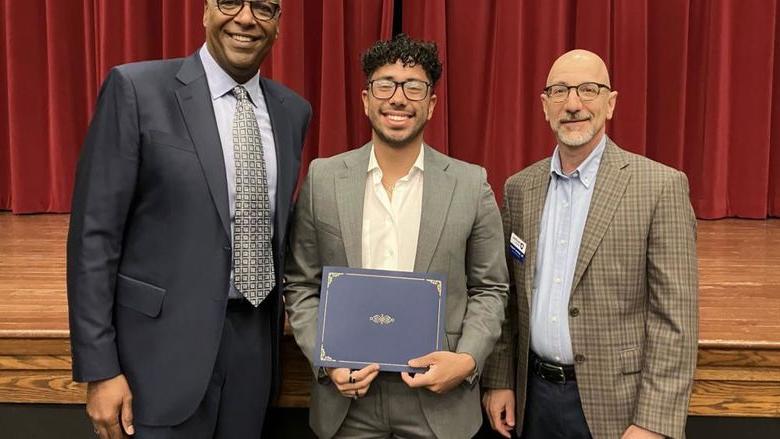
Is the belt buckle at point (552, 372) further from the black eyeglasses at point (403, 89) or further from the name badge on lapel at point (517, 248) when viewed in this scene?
the black eyeglasses at point (403, 89)

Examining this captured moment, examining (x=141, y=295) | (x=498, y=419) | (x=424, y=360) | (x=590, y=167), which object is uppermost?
(x=590, y=167)

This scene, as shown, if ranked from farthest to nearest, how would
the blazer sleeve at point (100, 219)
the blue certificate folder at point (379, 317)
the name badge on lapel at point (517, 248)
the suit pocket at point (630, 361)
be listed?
the name badge on lapel at point (517, 248) < the suit pocket at point (630, 361) < the blue certificate folder at point (379, 317) < the blazer sleeve at point (100, 219)

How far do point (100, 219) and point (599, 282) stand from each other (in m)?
1.00

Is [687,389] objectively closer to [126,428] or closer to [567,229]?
[567,229]

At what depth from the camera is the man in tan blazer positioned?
144 cm

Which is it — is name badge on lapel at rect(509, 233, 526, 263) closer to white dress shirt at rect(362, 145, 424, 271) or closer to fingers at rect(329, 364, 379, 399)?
white dress shirt at rect(362, 145, 424, 271)

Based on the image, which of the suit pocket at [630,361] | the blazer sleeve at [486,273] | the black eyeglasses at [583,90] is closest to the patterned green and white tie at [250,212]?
the blazer sleeve at [486,273]

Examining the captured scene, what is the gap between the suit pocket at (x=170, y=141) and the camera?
1316 millimetres

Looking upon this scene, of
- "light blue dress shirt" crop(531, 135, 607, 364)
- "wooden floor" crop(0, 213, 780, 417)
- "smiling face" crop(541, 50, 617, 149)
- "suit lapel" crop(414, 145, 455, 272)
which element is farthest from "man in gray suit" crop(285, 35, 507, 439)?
"wooden floor" crop(0, 213, 780, 417)

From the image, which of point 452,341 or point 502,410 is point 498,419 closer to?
point 502,410

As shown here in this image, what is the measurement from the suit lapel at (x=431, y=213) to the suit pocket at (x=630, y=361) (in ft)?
1.53

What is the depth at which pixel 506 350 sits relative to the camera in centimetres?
169

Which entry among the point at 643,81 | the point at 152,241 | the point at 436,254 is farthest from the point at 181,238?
the point at 643,81

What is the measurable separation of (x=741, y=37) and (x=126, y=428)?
370 centimetres
